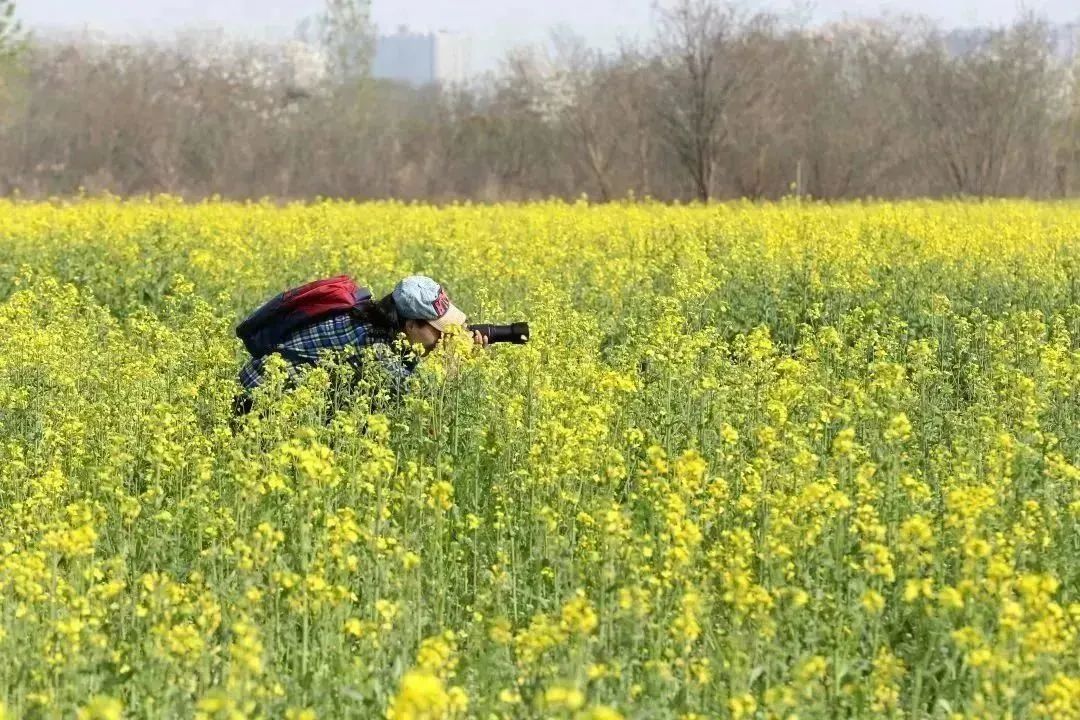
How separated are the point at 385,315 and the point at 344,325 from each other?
0.84 ft

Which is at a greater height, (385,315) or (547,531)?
(385,315)

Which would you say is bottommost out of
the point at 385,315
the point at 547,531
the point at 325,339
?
the point at 547,531

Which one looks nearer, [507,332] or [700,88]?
[507,332]

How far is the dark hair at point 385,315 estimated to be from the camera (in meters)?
7.57

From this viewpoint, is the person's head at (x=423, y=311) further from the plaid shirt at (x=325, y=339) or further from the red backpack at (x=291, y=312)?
the red backpack at (x=291, y=312)

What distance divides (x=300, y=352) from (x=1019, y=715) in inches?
179

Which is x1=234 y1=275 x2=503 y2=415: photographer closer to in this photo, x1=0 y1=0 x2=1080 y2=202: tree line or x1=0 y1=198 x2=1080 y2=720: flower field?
x1=0 y1=198 x2=1080 y2=720: flower field

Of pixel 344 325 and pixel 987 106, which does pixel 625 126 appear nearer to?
pixel 987 106

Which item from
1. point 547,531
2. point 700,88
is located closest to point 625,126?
point 700,88

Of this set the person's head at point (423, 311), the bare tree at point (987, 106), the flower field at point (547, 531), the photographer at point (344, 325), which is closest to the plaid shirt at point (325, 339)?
the photographer at point (344, 325)

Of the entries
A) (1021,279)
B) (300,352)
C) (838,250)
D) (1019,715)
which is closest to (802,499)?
(1019,715)

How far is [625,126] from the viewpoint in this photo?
123ft

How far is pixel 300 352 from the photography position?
25.2 ft

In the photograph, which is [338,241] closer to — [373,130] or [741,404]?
[741,404]
